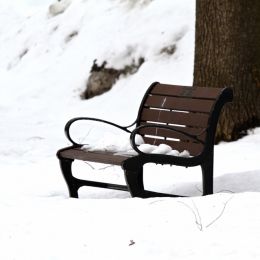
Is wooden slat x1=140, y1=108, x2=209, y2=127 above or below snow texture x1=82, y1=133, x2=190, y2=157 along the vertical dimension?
above

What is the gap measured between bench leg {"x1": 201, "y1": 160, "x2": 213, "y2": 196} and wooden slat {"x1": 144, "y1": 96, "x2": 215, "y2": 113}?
1.50ft

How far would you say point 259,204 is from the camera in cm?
473

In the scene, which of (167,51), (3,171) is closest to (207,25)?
(3,171)

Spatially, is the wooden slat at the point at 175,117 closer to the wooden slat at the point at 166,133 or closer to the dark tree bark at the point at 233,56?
the wooden slat at the point at 166,133

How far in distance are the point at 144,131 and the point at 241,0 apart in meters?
2.39

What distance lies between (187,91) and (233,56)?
75.0 inches

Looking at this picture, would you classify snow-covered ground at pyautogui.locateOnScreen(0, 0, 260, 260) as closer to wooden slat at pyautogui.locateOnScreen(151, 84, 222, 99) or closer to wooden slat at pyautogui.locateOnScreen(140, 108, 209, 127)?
wooden slat at pyautogui.locateOnScreen(140, 108, 209, 127)

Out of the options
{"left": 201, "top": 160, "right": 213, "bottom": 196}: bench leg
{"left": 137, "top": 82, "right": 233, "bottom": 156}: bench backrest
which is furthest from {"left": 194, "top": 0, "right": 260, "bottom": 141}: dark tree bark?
{"left": 201, "top": 160, "right": 213, "bottom": 196}: bench leg

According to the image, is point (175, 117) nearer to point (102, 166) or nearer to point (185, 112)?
point (185, 112)

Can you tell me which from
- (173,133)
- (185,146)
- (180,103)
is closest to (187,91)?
(180,103)

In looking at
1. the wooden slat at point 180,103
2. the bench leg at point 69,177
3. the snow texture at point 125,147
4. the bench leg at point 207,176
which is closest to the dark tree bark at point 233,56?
the wooden slat at point 180,103

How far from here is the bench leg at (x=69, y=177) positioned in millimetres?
6195

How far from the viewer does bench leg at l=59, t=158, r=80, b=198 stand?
6.20 m

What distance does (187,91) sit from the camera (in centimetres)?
623
